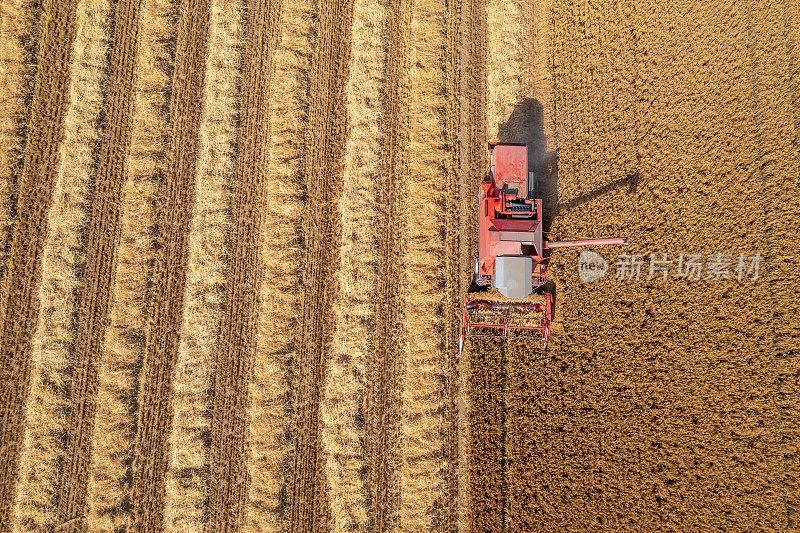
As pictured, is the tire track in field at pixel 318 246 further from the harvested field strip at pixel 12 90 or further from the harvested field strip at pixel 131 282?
the harvested field strip at pixel 12 90

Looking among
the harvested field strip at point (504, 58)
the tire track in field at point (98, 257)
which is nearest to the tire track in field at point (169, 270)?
the tire track in field at point (98, 257)

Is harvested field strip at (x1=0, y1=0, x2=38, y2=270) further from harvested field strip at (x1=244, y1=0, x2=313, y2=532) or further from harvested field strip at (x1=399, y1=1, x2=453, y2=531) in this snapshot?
harvested field strip at (x1=399, y1=1, x2=453, y2=531)

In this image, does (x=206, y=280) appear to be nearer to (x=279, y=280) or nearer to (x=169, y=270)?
(x=169, y=270)

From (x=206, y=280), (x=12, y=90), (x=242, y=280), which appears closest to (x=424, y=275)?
(x=242, y=280)

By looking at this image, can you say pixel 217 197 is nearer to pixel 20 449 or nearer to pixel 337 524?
pixel 20 449

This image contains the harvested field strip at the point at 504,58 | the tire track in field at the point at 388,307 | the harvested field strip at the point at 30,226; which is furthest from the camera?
the harvested field strip at the point at 504,58

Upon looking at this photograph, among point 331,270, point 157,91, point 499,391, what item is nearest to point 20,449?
point 331,270
